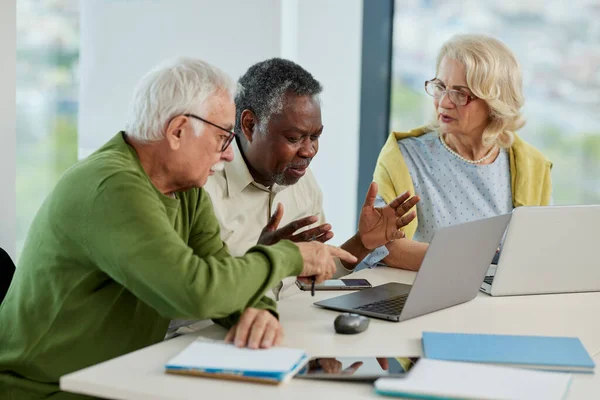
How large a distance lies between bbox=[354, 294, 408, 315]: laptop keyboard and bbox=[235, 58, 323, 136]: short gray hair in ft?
2.38

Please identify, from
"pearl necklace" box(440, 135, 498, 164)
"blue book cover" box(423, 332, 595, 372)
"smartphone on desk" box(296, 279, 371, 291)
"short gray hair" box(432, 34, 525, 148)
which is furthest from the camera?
"pearl necklace" box(440, 135, 498, 164)

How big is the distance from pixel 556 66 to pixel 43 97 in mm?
2496

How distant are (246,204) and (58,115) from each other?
108 centimetres

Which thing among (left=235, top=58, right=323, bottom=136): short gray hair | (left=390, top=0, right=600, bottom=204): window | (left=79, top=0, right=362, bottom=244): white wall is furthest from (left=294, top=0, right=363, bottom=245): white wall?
(left=235, top=58, right=323, bottom=136): short gray hair

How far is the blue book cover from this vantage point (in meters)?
1.57

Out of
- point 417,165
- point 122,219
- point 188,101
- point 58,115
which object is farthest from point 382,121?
point 122,219

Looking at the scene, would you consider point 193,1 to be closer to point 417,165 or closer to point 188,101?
point 417,165

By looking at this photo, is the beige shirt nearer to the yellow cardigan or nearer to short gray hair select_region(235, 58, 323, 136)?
short gray hair select_region(235, 58, 323, 136)

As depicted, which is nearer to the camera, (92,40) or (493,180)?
(493,180)

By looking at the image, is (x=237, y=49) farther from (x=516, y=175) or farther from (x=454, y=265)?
(x=454, y=265)

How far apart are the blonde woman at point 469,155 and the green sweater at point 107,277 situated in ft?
3.98

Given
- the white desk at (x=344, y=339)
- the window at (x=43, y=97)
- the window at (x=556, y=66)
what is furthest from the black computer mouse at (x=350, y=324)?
the window at (x=556, y=66)

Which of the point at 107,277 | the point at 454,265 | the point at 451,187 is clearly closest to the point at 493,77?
the point at 451,187

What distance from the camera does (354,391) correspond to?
1411mm
